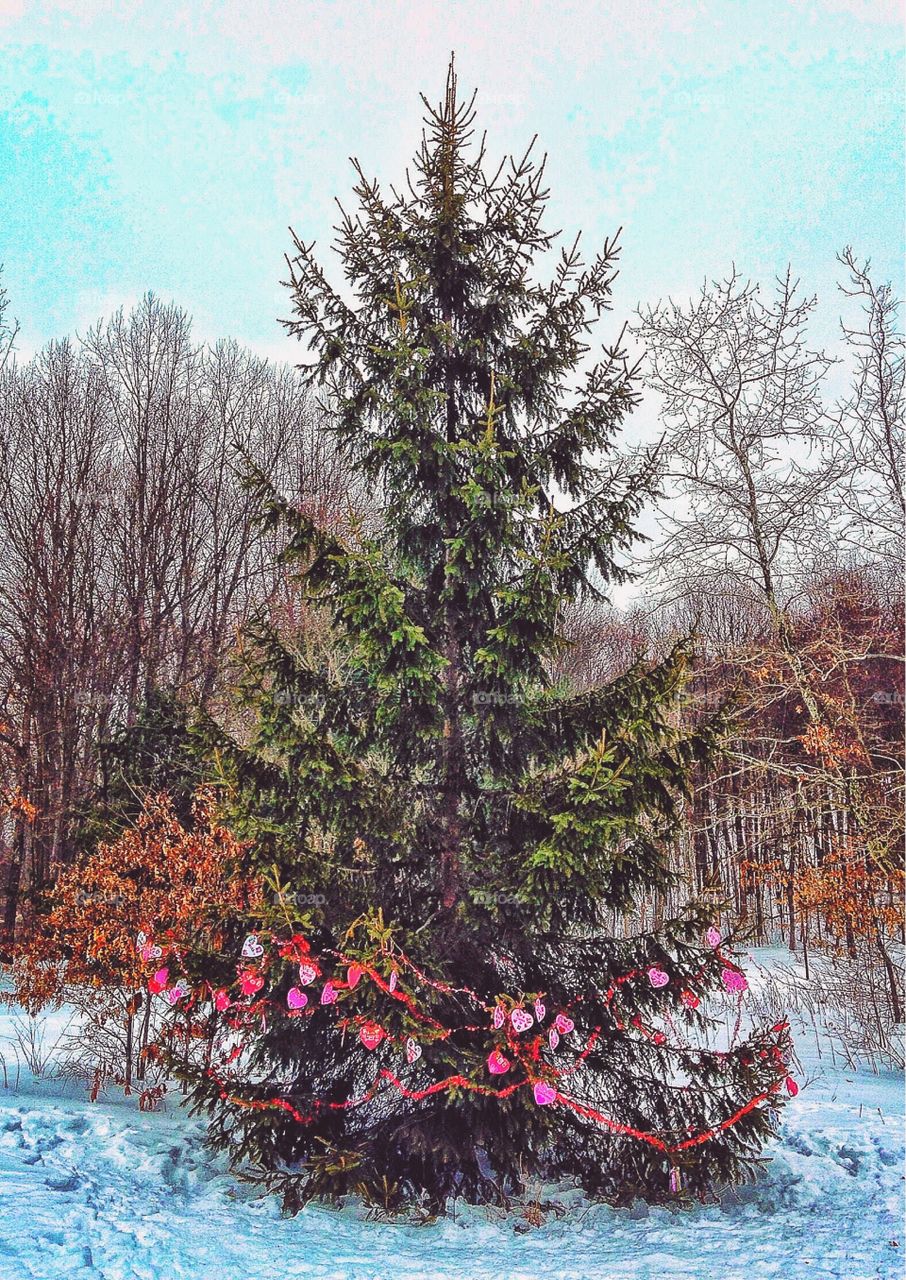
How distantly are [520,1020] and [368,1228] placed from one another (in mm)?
1443

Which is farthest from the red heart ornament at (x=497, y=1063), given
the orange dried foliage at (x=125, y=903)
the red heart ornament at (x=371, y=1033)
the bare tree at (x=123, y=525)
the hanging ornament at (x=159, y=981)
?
the bare tree at (x=123, y=525)

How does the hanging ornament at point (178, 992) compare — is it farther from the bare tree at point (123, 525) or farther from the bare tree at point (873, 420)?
the bare tree at point (123, 525)

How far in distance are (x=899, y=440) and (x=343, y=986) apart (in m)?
7.74

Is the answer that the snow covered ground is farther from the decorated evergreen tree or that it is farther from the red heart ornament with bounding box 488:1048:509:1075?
the red heart ornament with bounding box 488:1048:509:1075

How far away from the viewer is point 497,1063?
153 inches

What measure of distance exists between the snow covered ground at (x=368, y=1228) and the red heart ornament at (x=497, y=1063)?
0.84 meters

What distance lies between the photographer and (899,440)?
8133mm

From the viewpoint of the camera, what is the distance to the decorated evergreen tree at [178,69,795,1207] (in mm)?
4160

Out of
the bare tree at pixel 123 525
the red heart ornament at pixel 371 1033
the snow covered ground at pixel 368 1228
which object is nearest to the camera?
the snow covered ground at pixel 368 1228

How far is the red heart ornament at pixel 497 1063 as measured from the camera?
3.87m

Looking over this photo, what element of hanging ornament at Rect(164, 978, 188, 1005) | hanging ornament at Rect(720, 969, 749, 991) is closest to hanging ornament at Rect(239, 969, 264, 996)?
hanging ornament at Rect(164, 978, 188, 1005)

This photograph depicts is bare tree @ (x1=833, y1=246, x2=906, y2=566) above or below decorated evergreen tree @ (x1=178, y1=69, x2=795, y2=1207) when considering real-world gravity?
above

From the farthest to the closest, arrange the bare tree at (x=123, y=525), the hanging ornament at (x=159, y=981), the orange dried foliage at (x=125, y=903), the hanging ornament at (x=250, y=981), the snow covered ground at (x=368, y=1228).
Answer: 1. the bare tree at (x=123, y=525)
2. the orange dried foliage at (x=125, y=903)
3. the hanging ornament at (x=159, y=981)
4. the hanging ornament at (x=250, y=981)
5. the snow covered ground at (x=368, y=1228)

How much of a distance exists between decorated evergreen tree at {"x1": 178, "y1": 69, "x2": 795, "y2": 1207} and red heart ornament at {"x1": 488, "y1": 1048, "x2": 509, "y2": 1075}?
6 centimetres
